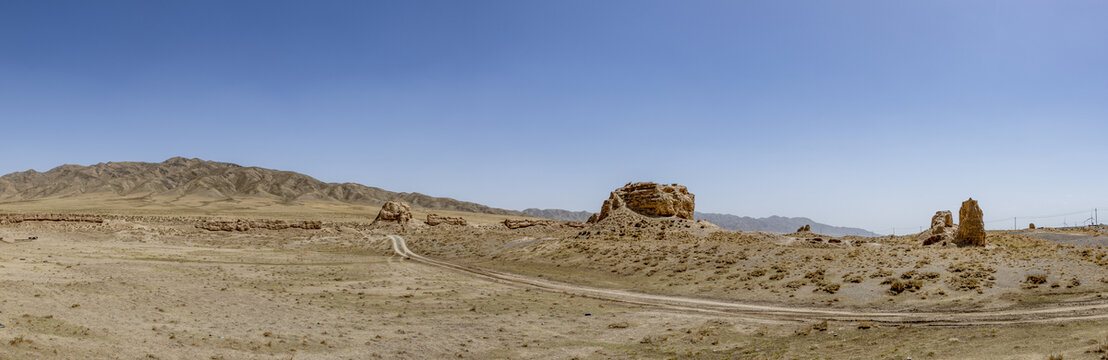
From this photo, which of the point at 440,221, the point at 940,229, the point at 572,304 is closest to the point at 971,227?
the point at 940,229

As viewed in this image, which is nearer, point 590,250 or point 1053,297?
point 1053,297

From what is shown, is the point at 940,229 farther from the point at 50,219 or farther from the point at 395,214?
the point at 50,219

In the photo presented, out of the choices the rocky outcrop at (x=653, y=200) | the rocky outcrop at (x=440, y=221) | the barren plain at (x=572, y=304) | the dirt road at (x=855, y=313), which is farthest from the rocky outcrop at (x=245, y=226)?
the dirt road at (x=855, y=313)

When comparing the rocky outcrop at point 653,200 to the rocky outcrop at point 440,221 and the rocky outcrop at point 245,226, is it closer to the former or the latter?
the rocky outcrop at point 440,221

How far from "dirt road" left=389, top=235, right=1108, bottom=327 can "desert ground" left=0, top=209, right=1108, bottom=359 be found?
0.11m

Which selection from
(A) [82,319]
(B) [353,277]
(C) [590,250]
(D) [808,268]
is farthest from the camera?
(C) [590,250]

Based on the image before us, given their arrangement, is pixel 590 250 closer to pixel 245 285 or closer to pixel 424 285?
pixel 424 285

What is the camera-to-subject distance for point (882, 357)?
13.3 metres

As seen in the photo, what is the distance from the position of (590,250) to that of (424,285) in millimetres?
15806

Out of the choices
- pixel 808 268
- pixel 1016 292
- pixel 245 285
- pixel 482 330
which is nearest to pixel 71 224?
pixel 245 285

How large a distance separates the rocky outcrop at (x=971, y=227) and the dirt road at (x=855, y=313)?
2413 cm

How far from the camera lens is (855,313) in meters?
20.8

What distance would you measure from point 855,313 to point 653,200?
117 ft

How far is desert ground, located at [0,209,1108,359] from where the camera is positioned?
15.3 m
